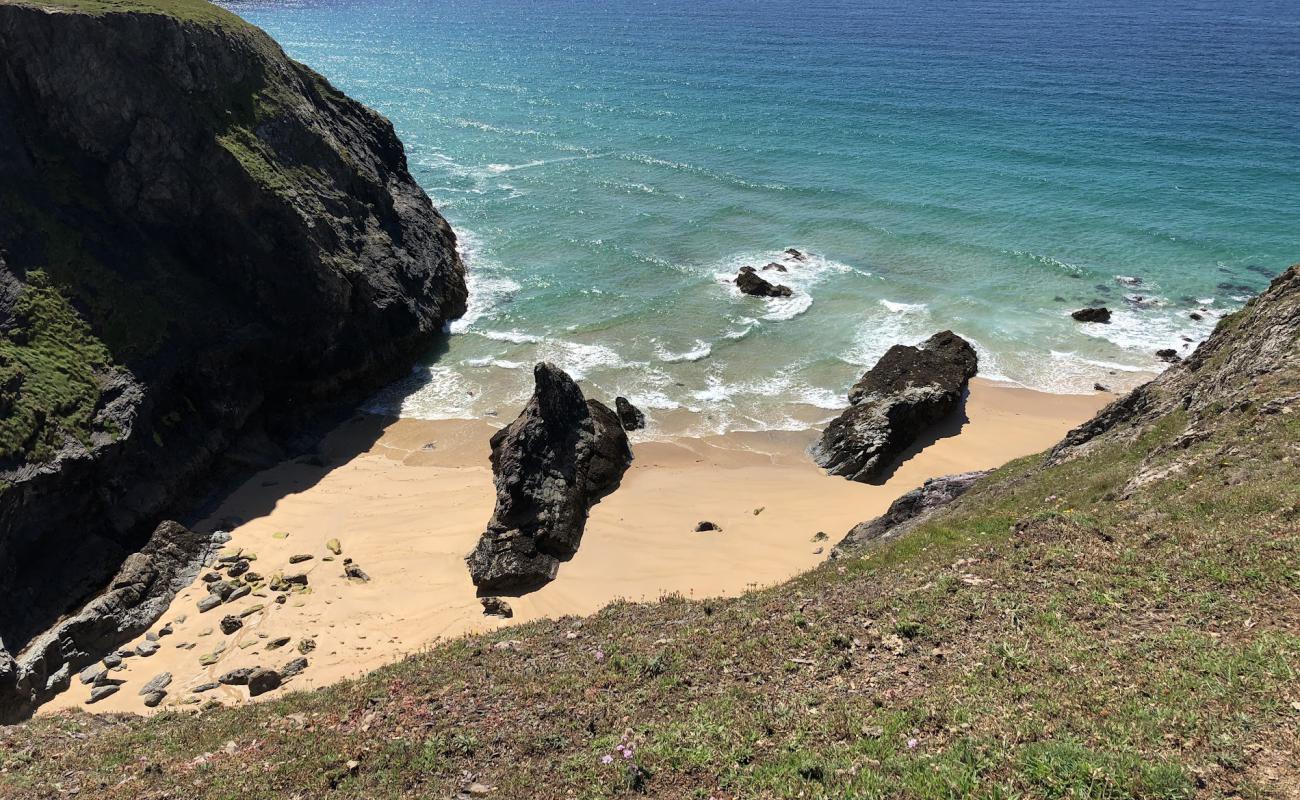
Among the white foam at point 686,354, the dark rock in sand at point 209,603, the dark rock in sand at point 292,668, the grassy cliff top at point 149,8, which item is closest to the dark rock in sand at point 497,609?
the dark rock in sand at point 292,668

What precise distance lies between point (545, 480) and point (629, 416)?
784 centimetres

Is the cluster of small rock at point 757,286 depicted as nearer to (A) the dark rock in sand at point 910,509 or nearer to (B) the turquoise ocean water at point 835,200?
(B) the turquoise ocean water at point 835,200

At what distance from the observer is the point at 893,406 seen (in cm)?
3212

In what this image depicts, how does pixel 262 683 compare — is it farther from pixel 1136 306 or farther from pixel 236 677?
pixel 1136 306

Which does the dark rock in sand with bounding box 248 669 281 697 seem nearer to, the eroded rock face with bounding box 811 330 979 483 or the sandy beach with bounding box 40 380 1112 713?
the sandy beach with bounding box 40 380 1112 713

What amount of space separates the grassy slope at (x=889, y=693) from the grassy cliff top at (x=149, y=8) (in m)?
27.3

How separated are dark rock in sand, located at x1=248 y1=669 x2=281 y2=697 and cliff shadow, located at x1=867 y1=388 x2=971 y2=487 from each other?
20.9 meters

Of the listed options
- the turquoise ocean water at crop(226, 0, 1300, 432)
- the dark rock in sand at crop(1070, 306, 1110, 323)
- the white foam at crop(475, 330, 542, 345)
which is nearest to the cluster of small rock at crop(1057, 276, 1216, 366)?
the dark rock in sand at crop(1070, 306, 1110, 323)

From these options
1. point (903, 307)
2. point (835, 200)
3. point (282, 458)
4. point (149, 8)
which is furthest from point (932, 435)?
point (149, 8)

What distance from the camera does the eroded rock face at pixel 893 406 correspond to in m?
31.0

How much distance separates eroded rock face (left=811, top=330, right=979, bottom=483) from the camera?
31.0m

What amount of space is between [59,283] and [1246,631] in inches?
1367

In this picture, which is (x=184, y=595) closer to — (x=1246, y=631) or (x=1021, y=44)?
(x=1246, y=631)

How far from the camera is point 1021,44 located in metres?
112
